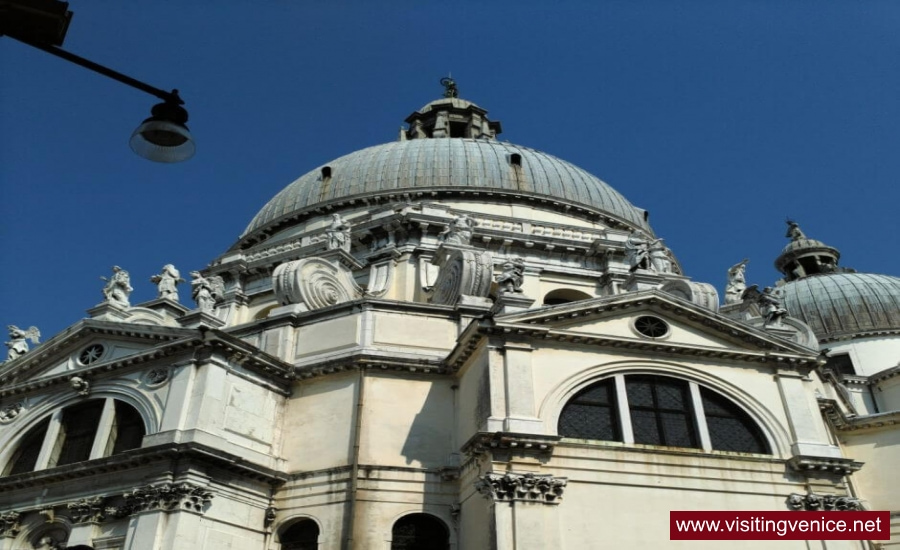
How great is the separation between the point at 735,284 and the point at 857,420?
8264 millimetres

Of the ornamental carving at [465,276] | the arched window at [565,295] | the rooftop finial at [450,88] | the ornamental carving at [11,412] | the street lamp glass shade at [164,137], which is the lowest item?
the street lamp glass shade at [164,137]

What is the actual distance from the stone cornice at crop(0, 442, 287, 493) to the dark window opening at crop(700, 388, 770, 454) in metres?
11.5

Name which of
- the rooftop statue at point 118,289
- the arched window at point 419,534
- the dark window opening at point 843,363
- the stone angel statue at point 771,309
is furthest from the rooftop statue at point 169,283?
the dark window opening at point 843,363

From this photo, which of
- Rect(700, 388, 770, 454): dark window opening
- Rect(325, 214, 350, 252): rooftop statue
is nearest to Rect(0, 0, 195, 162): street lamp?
Rect(700, 388, 770, 454): dark window opening

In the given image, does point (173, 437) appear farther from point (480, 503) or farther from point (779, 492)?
point (779, 492)


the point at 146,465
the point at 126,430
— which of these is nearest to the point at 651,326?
the point at 146,465

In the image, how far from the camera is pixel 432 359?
23.2m

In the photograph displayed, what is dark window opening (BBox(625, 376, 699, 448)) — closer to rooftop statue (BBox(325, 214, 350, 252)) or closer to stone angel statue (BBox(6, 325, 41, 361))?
rooftop statue (BBox(325, 214, 350, 252))

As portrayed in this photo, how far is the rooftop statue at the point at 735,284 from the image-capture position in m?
33.4

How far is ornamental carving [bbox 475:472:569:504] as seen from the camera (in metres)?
18.3

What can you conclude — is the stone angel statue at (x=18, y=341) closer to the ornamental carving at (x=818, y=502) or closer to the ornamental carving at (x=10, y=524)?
the ornamental carving at (x=10, y=524)

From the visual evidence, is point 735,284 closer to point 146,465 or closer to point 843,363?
point 843,363

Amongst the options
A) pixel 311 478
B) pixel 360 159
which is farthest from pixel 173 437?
pixel 360 159

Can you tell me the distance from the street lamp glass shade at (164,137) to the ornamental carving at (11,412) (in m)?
19.6
